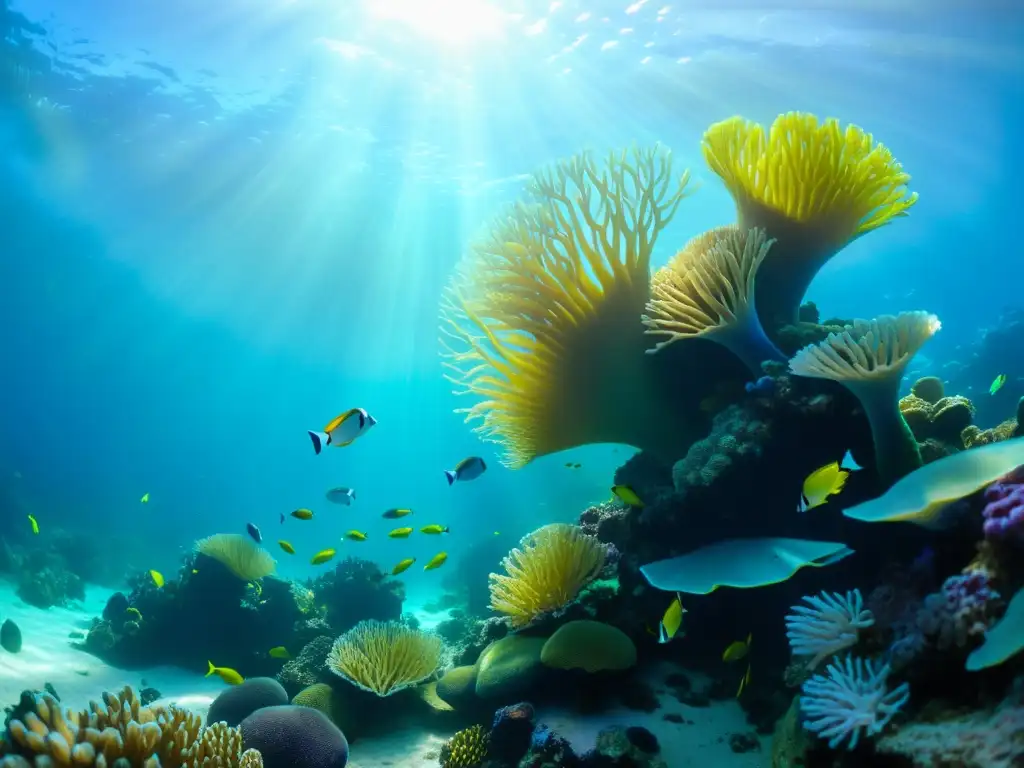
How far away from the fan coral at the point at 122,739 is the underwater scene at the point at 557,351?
20mm

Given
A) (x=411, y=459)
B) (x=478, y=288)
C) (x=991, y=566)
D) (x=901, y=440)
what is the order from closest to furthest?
(x=991, y=566) < (x=901, y=440) < (x=478, y=288) < (x=411, y=459)

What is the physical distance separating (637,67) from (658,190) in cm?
1514

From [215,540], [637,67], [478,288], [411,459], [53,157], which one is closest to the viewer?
[478,288]

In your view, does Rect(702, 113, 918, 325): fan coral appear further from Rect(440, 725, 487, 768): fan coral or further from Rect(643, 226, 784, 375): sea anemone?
Rect(440, 725, 487, 768): fan coral

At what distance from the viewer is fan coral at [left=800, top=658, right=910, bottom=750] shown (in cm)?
239

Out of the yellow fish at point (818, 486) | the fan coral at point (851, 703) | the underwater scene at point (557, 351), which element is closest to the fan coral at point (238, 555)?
the underwater scene at point (557, 351)

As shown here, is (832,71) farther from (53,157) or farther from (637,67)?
(53,157)

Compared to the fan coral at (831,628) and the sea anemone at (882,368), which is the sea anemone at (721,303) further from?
the fan coral at (831,628)

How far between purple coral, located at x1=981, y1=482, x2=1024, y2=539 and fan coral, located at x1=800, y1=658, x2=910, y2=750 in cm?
83

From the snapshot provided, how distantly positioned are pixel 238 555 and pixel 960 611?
961cm

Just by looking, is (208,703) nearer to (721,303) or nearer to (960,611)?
(721,303)

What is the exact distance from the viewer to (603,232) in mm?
4516

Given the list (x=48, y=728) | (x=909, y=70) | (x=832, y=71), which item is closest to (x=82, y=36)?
(x=48, y=728)

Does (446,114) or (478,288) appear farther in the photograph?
(446,114)
